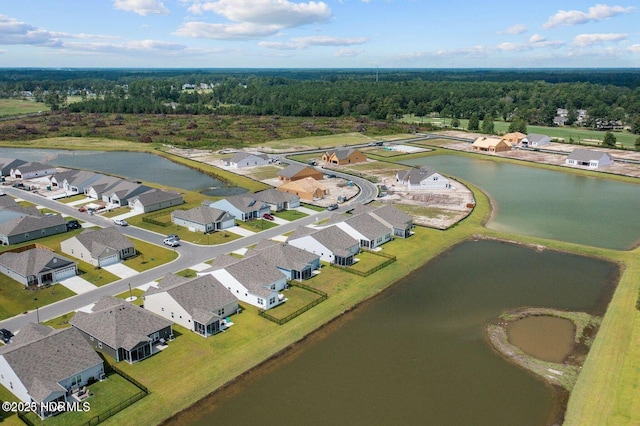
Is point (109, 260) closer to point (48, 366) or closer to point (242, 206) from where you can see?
point (242, 206)

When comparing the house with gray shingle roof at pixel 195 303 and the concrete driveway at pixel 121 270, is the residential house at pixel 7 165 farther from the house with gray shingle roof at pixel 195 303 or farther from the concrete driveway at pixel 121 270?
the house with gray shingle roof at pixel 195 303

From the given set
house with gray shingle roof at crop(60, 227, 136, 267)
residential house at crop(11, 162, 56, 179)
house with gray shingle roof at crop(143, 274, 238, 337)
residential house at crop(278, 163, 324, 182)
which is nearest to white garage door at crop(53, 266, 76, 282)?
house with gray shingle roof at crop(60, 227, 136, 267)

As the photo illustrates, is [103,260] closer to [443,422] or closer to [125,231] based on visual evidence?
[125,231]

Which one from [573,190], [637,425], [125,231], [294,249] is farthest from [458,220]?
[125,231]

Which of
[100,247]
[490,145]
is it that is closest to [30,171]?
[100,247]

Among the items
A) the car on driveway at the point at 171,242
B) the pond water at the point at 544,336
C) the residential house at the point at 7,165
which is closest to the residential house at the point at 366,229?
the car on driveway at the point at 171,242

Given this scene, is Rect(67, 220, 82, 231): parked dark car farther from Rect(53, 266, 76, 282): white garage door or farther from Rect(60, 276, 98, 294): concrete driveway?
Rect(60, 276, 98, 294): concrete driveway
